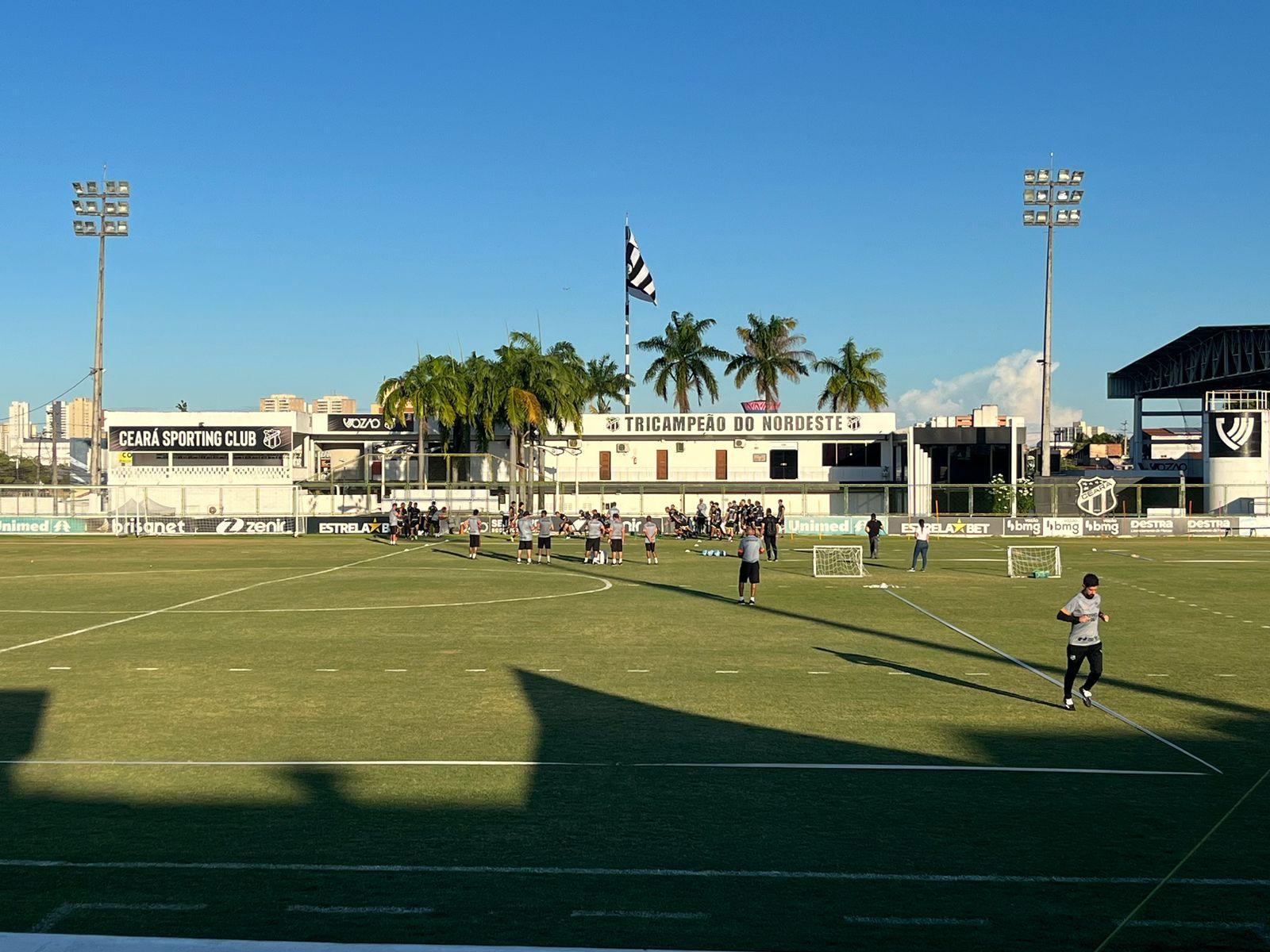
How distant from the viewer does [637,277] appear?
2977 inches

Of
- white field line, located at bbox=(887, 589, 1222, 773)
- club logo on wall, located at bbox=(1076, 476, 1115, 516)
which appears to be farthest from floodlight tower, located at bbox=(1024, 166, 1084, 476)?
white field line, located at bbox=(887, 589, 1222, 773)

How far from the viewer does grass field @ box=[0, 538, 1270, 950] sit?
24.3ft

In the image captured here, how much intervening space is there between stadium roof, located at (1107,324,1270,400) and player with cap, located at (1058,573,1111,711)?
73.2 metres

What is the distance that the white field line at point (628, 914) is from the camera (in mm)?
7289

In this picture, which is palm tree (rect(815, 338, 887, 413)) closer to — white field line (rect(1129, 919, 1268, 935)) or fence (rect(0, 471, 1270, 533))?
fence (rect(0, 471, 1270, 533))

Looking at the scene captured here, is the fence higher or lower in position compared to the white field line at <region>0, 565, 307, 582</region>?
higher

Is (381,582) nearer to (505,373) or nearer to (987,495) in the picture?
(505,373)

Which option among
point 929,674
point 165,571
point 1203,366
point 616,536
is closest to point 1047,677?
point 929,674

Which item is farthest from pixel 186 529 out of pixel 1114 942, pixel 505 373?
pixel 1114 942

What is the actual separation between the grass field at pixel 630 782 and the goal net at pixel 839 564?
32.6 ft

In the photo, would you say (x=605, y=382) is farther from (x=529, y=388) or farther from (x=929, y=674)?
(x=929, y=674)

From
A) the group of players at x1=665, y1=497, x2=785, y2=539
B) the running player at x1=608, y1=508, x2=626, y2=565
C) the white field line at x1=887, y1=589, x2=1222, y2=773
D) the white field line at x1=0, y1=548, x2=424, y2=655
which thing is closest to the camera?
the white field line at x1=887, y1=589, x2=1222, y2=773

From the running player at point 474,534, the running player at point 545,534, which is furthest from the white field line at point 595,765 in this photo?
the running player at point 474,534

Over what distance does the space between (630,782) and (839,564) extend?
26574 mm
